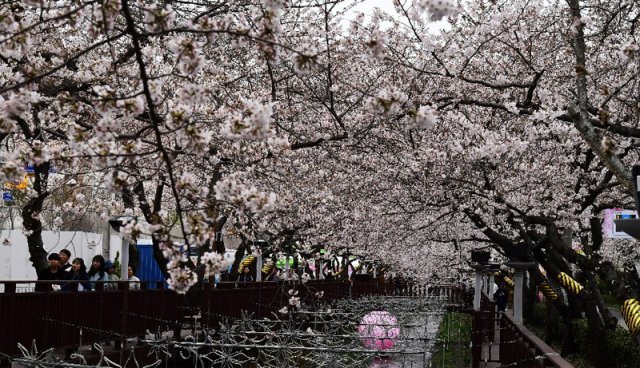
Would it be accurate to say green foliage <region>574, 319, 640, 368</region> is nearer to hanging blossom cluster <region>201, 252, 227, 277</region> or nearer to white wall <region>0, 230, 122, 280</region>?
hanging blossom cluster <region>201, 252, 227, 277</region>

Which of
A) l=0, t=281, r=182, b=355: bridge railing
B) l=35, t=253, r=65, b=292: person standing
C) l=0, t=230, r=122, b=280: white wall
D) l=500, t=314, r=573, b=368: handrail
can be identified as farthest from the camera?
l=0, t=230, r=122, b=280: white wall

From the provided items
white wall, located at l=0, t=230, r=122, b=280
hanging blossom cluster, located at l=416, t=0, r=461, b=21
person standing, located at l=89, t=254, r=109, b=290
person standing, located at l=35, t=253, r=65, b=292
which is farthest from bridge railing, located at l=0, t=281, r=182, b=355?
white wall, located at l=0, t=230, r=122, b=280

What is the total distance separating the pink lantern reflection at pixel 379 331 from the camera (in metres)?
13.5

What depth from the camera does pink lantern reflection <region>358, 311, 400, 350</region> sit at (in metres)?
13.5

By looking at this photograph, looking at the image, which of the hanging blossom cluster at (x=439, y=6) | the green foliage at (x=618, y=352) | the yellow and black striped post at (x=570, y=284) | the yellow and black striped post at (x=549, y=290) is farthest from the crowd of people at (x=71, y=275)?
the green foliage at (x=618, y=352)

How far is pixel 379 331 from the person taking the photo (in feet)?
51.0

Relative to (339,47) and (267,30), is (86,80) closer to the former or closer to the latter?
(339,47)

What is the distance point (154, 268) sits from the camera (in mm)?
35750

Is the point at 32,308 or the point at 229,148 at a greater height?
the point at 229,148

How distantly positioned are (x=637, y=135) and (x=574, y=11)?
4.77 ft

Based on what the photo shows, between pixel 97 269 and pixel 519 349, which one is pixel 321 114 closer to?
pixel 519 349

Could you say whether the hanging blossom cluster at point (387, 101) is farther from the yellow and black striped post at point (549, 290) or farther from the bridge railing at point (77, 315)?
the yellow and black striped post at point (549, 290)

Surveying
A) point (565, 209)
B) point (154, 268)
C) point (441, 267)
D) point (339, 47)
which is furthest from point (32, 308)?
point (441, 267)

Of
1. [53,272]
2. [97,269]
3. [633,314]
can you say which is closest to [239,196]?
[633,314]
